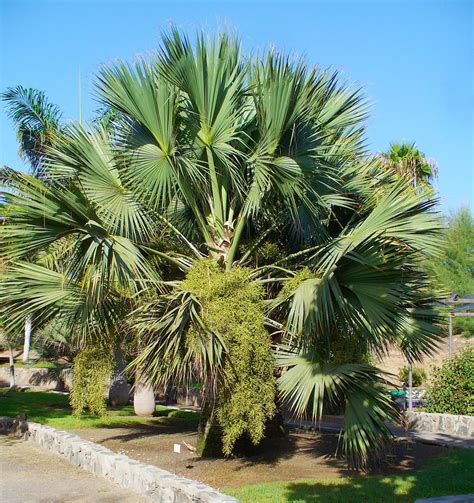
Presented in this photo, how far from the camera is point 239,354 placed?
9320mm

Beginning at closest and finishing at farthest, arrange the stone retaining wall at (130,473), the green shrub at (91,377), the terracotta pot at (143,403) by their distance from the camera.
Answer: the stone retaining wall at (130,473)
the green shrub at (91,377)
the terracotta pot at (143,403)

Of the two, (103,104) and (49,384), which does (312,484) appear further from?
(49,384)

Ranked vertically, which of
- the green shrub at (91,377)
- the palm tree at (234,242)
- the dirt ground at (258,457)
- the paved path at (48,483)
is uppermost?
the palm tree at (234,242)

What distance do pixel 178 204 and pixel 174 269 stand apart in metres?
1.15

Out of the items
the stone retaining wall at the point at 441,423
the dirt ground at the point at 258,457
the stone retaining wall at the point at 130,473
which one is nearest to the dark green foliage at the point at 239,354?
the dirt ground at the point at 258,457

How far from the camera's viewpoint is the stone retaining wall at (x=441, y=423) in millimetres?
13038

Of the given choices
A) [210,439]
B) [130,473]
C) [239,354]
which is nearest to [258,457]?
[210,439]

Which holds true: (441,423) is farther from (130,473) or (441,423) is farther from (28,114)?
(28,114)

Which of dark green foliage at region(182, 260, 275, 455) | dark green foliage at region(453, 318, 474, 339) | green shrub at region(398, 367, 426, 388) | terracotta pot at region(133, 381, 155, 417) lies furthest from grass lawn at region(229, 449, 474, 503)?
dark green foliage at region(453, 318, 474, 339)

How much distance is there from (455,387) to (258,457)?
5.40 meters

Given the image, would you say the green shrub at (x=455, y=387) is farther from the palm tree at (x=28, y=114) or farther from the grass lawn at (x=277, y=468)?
the palm tree at (x=28, y=114)

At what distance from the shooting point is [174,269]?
1156 cm

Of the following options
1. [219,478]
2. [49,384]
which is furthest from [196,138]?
[49,384]

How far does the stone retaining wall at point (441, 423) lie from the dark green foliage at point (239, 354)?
5.40 meters
